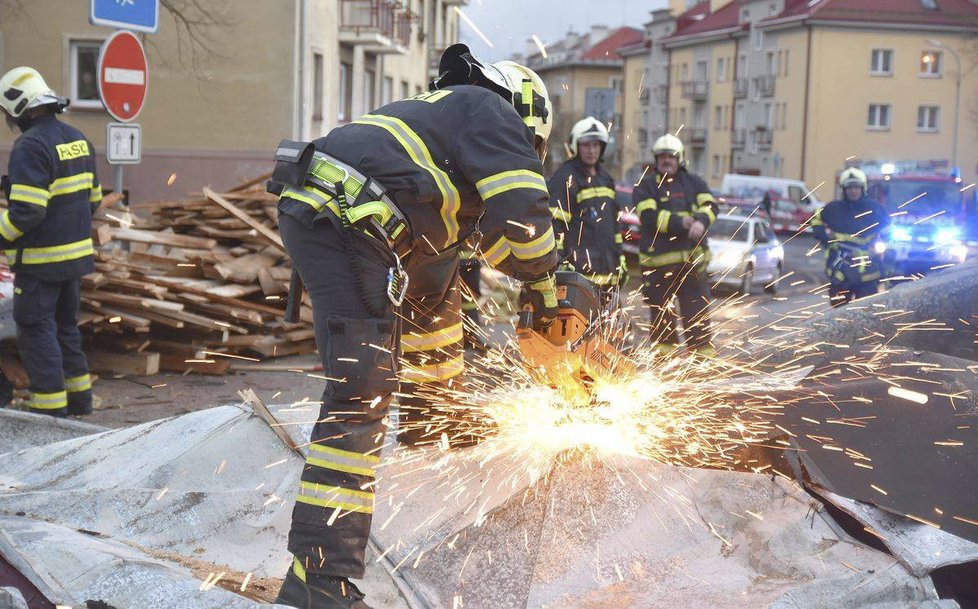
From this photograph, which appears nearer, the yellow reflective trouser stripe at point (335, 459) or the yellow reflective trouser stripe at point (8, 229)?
the yellow reflective trouser stripe at point (335, 459)

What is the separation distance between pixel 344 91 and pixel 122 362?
19.1 metres

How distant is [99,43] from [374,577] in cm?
1775

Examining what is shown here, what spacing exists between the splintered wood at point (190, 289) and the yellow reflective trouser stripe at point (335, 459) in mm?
4126

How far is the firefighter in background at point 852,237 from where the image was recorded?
930 cm

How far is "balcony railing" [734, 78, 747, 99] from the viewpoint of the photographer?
52438mm

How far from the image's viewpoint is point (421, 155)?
353 cm

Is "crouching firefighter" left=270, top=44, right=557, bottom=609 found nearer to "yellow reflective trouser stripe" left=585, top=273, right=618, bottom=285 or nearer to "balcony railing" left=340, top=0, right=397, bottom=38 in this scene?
"yellow reflective trouser stripe" left=585, top=273, right=618, bottom=285

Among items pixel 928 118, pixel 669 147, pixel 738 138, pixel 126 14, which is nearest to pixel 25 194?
pixel 126 14

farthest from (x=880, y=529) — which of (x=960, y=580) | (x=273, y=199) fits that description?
(x=273, y=199)

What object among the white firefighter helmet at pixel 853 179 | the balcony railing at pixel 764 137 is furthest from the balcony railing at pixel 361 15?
the balcony railing at pixel 764 137

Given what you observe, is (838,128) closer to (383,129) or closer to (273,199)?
(273,199)

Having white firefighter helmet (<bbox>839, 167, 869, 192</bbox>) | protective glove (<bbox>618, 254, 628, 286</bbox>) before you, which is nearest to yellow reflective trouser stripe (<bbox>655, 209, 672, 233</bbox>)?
protective glove (<bbox>618, 254, 628, 286</bbox>)

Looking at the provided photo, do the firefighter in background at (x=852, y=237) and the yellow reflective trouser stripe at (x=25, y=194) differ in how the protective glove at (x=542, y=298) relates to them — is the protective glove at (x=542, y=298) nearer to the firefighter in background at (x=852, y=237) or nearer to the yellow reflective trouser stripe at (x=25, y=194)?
the yellow reflective trouser stripe at (x=25, y=194)

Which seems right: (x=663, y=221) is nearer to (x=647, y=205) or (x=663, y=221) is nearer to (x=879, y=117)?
(x=647, y=205)
